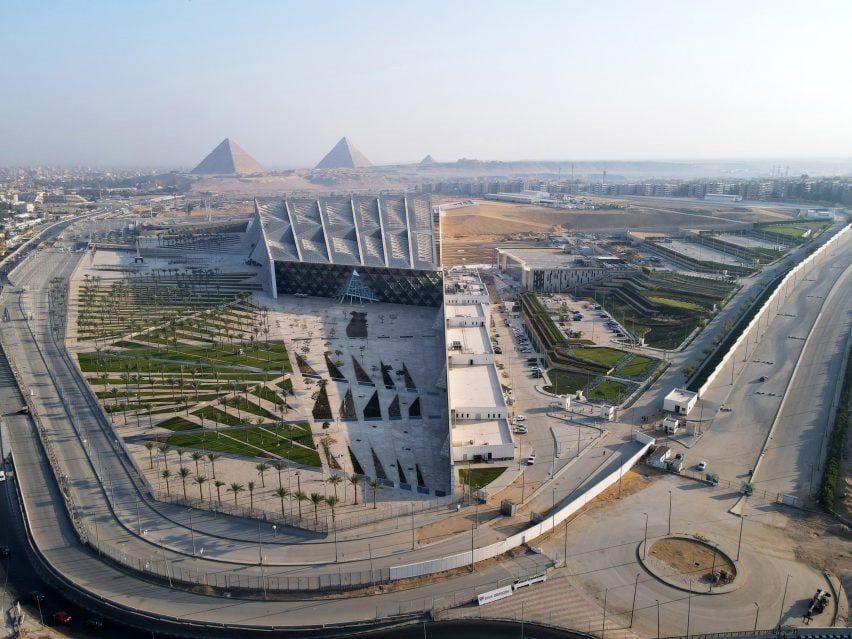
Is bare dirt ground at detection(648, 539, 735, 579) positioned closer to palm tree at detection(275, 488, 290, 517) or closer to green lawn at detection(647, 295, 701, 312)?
palm tree at detection(275, 488, 290, 517)

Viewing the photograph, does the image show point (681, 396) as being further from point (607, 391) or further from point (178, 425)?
point (178, 425)

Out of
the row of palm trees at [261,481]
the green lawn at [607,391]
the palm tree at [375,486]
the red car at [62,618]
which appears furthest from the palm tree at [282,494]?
the green lawn at [607,391]

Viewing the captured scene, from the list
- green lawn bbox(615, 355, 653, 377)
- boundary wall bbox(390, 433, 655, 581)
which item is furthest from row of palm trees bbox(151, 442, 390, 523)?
green lawn bbox(615, 355, 653, 377)

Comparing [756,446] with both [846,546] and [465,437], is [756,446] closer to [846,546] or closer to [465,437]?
[846,546]

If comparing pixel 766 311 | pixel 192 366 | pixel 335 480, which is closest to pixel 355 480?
pixel 335 480

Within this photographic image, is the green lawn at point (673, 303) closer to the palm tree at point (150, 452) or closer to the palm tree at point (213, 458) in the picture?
the palm tree at point (213, 458)

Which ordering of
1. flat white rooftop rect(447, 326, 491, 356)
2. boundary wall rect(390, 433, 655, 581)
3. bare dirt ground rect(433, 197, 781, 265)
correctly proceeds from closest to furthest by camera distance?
boundary wall rect(390, 433, 655, 581) < flat white rooftop rect(447, 326, 491, 356) < bare dirt ground rect(433, 197, 781, 265)

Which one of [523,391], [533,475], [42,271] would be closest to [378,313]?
[523,391]

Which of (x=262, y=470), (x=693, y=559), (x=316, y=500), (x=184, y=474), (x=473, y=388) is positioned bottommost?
(x=693, y=559)
